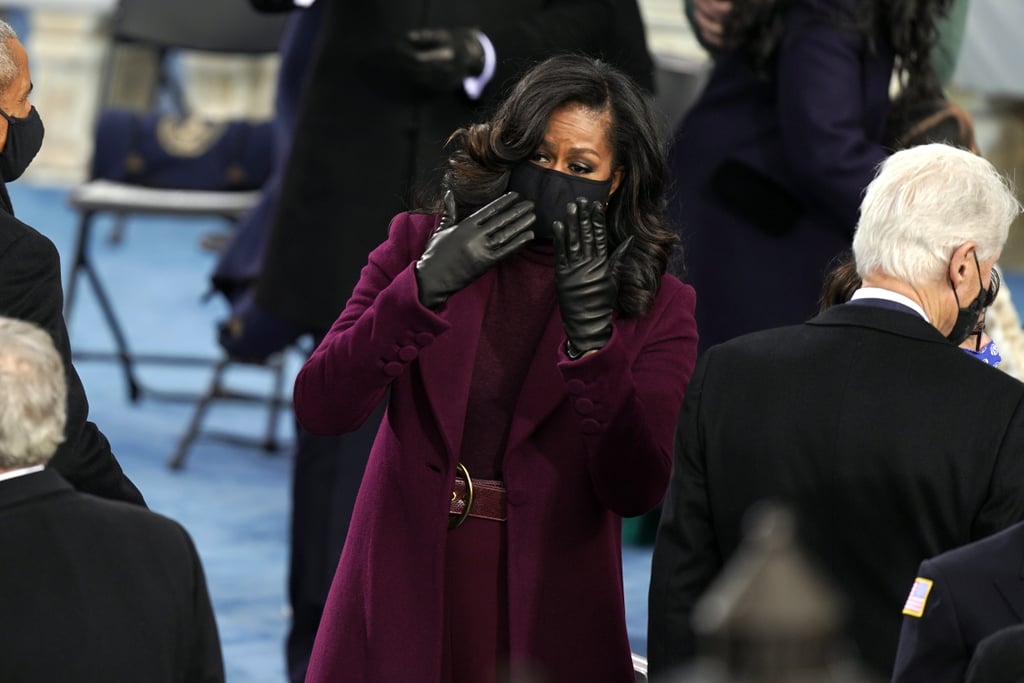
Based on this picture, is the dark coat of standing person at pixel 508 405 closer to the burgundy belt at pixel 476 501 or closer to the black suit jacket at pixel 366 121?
the burgundy belt at pixel 476 501

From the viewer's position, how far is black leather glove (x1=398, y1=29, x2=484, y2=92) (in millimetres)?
4062

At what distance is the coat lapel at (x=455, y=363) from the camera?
2.76 metres

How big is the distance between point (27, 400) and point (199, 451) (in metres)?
5.17

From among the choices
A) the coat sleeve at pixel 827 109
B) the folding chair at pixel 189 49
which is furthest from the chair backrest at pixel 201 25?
the coat sleeve at pixel 827 109

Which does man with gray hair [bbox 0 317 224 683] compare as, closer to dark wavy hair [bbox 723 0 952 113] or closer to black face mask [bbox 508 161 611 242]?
black face mask [bbox 508 161 611 242]

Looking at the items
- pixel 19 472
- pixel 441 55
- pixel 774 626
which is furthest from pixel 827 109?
pixel 774 626

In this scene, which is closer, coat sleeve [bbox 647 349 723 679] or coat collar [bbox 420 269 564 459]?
coat sleeve [bbox 647 349 723 679]

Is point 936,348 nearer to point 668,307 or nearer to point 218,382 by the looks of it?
point 668,307

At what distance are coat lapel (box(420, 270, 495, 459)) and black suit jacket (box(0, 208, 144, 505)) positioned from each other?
0.48m

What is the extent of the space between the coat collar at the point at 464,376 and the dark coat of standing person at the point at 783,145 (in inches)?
57.4

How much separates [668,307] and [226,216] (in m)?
4.14

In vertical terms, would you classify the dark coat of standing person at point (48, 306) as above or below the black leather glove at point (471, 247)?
below

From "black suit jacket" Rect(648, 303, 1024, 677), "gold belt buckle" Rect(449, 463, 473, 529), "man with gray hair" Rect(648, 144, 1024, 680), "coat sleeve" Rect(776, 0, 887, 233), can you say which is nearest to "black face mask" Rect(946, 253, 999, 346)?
"man with gray hair" Rect(648, 144, 1024, 680)

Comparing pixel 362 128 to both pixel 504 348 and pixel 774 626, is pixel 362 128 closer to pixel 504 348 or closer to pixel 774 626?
pixel 504 348
